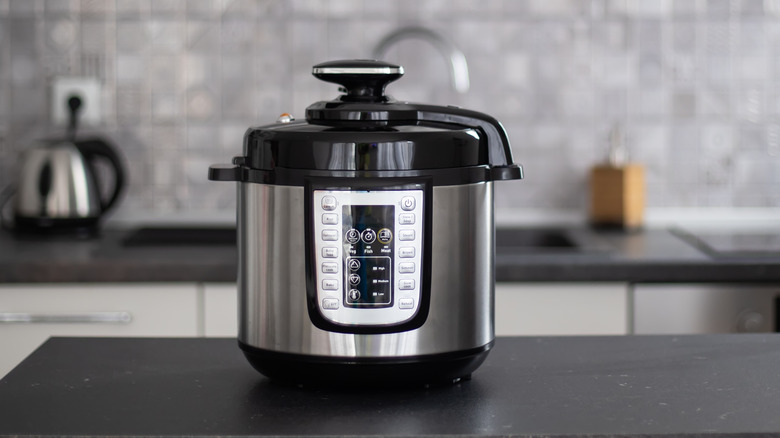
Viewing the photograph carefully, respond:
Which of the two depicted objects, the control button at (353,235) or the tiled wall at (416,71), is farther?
the tiled wall at (416,71)

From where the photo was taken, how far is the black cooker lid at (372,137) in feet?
2.84

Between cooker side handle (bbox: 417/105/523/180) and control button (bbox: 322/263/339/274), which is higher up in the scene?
cooker side handle (bbox: 417/105/523/180)

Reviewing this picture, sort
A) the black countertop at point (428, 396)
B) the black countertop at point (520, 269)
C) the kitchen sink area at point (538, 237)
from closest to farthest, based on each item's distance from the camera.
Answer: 1. the black countertop at point (428, 396)
2. the black countertop at point (520, 269)
3. the kitchen sink area at point (538, 237)

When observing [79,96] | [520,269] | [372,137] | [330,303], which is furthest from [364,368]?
[79,96]

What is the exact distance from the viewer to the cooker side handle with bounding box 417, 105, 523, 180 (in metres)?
0.92

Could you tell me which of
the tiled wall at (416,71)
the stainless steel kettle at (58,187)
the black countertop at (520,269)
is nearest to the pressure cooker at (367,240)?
the black countertop at (520,269)

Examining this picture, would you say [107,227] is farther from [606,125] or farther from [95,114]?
[606,125]

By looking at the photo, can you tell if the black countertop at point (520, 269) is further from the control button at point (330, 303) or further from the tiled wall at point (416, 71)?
the control button at point (330, 303)

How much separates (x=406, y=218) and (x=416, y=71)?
1724mm

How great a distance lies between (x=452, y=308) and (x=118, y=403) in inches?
11.8

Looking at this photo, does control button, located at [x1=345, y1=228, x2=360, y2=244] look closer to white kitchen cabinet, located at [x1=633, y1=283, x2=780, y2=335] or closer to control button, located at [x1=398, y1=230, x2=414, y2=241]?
control button, located at [x1=398, y1=230, x2=414, y2=241]

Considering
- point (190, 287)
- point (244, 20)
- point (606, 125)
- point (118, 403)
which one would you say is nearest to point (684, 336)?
point (118, 403)

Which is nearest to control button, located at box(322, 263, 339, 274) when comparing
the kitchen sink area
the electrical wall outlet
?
the kitchen sink area

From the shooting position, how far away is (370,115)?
0.90 metres
